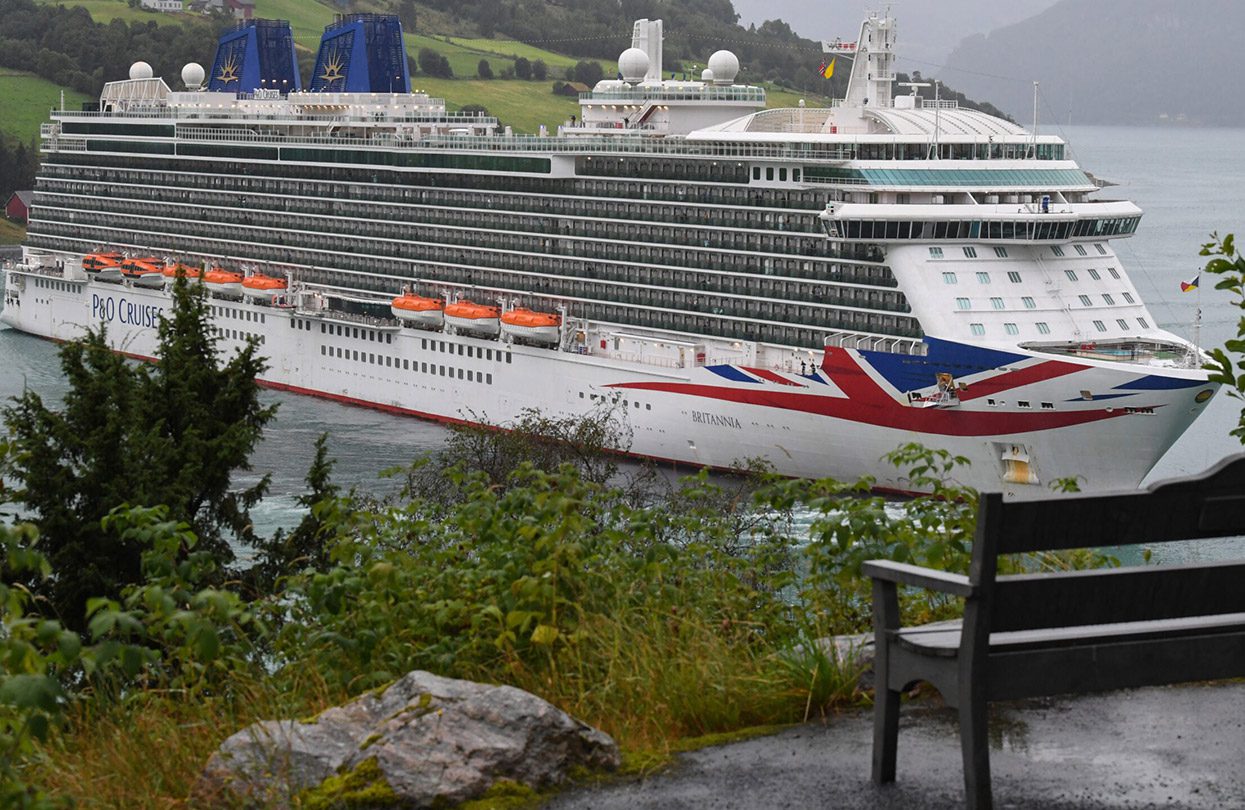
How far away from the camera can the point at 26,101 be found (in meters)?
119

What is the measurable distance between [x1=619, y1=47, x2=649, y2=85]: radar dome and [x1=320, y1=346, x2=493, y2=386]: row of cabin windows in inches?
376

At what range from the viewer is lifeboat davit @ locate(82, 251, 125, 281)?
212 ft

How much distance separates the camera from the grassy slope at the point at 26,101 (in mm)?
114250

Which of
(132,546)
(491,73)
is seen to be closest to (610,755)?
(132,546)

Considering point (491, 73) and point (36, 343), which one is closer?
point (36, 343)

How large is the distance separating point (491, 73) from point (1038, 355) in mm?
88029

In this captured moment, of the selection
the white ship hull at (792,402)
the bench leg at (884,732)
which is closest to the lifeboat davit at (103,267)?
the white ship hull at (792,402)

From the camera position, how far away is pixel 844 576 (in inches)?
344

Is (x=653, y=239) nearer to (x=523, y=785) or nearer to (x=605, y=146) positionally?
(x=605, y=146)

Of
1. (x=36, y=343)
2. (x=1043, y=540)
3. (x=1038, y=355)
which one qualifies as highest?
(x=1043, y=540)

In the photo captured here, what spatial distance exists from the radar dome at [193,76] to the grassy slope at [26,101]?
135 feet

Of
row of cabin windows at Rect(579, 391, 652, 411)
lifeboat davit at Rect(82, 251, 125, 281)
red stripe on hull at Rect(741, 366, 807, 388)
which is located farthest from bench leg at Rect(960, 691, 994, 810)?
lifeboat davit at Rect(82, 251, 125, 281)

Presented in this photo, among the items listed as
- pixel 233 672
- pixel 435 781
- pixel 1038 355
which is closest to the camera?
pixel 435 781

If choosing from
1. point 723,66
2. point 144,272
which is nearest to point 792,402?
point 723,66
